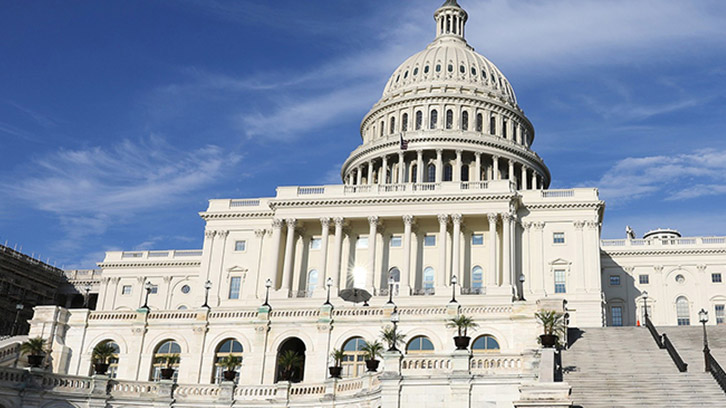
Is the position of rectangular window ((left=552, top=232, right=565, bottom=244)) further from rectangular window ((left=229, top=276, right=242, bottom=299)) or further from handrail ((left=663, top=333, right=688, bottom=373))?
handrail ((left=663, top=333, right=688, bottom=373))

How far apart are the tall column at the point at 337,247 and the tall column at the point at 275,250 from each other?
571 centimetres

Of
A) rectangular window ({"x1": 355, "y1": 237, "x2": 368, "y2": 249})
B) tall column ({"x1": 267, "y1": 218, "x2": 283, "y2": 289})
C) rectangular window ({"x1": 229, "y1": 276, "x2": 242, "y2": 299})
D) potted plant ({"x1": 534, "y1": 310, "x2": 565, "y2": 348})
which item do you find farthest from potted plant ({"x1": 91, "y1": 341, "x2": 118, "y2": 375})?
rectangular window ({"x1": 355, "y1": 237, "x2": 368, "y2": 249})

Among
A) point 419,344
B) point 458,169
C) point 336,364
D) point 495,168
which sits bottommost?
point 336,364

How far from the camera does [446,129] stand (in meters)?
110

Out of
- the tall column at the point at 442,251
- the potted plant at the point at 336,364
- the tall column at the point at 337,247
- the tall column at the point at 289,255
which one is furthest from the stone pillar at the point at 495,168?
the potted plant at the point at 336,364

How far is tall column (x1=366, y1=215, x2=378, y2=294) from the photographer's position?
264ft

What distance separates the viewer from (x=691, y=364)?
39.0 metres

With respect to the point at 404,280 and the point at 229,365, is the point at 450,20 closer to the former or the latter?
the point at 404,280

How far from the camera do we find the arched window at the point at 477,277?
81312mm

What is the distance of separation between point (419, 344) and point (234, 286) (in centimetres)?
4063

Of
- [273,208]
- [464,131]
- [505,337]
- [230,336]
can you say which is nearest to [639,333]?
[505,337]

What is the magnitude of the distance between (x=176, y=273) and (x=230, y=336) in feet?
167

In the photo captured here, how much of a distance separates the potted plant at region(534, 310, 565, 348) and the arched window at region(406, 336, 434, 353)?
21.4 feet

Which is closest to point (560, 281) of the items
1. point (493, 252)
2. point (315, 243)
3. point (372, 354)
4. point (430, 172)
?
point (493, 252)
